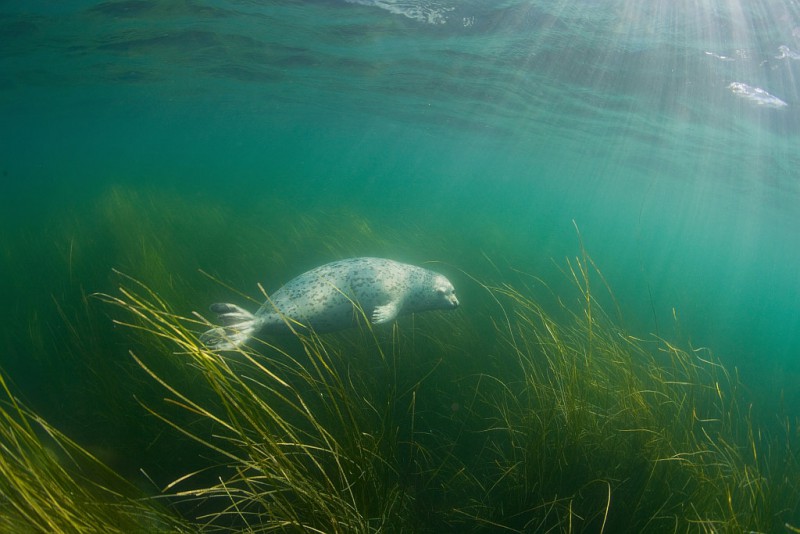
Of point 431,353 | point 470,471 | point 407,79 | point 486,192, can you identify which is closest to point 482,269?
point 431,353

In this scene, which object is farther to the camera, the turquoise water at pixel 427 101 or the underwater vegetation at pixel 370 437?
the turquoise water at pixel 427 101

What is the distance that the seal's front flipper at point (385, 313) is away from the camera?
4109mm

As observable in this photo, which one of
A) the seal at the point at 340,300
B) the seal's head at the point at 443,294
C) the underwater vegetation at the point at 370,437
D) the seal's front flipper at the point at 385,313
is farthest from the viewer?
the seal's head at the point at 443,294

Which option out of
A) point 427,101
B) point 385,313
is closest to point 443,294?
point 385,313

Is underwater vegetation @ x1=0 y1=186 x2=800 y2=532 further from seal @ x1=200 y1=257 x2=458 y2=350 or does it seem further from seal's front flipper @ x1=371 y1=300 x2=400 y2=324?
seal's front flipper @ x1=371 y1=300 x2=400 y2=324

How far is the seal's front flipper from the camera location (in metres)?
4.11

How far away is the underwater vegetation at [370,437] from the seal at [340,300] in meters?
0.29

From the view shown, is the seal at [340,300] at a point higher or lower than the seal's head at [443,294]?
higher

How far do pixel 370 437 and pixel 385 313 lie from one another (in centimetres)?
205

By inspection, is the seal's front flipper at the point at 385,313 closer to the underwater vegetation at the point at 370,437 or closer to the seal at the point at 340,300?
A: the seal at the point at 340,300

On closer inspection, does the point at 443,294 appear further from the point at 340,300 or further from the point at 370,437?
the point at 370,437

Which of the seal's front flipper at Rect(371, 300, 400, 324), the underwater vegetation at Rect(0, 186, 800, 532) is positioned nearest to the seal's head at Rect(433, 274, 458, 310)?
the underwater vegetation at Rect(0, 186, 800, 532)

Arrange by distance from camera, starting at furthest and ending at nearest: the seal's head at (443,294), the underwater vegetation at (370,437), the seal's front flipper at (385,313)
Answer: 1. the seal's head at (443,294)
2. the seal's front flipper at (385,313)
3. the underwater vegetation at (370,437)

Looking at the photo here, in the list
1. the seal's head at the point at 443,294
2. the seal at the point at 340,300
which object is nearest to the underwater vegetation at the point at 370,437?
the seal at the point at 340,300
